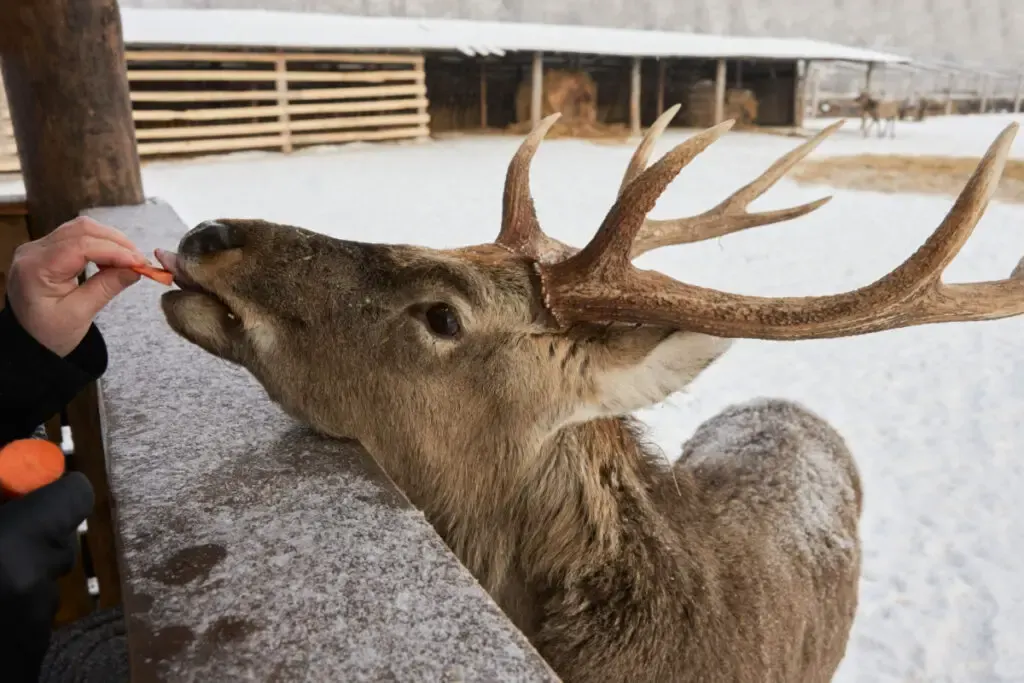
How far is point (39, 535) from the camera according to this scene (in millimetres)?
1187

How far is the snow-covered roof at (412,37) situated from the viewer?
56.4 feet

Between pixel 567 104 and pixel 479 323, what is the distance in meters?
21.6

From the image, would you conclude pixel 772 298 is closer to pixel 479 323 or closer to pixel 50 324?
pixel 479 323

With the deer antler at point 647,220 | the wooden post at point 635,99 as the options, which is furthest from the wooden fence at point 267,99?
the deer antler at point 647,220

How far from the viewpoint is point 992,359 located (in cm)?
682

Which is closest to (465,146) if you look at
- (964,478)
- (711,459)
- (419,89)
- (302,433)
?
(419,89)

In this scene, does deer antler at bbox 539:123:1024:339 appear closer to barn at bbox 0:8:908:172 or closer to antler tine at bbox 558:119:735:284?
antler tine at bbox 558:119:735:284

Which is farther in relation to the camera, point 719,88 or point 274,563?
point 719,88

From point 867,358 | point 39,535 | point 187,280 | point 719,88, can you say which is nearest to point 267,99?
point 719,88

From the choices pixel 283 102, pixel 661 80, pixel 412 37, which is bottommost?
pixel 283 102

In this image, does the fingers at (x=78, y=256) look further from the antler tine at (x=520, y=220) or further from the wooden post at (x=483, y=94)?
the wooden post at (x=483, y=94)

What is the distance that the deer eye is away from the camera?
1.84m

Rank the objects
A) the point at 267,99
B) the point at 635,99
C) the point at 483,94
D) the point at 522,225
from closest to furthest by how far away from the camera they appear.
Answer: the point at 522,225 → the point at 267,99 → the point at 635,99 → the point at 483,94

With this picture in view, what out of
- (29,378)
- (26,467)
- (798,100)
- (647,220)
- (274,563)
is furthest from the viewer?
(798,100)
